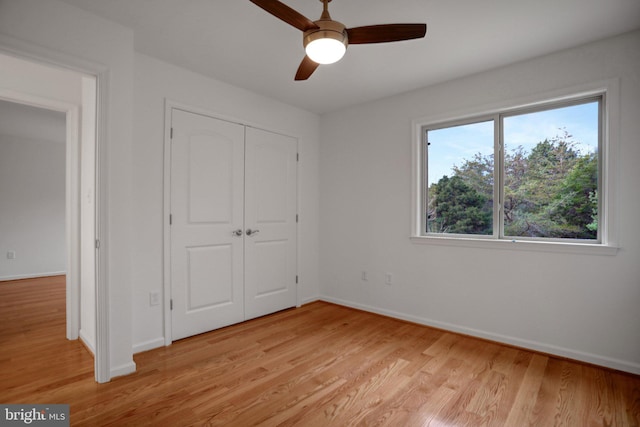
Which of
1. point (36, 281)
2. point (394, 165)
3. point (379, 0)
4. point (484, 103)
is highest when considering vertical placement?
point (379, 0)

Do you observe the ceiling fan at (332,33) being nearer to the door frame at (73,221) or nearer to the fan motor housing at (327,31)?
the fan motor housing at (327,31)

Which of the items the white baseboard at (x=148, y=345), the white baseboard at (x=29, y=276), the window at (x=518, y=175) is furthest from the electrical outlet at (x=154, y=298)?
the white baseboard at (x=29, y=276)

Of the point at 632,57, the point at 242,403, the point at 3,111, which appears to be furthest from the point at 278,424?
the point at 3,111

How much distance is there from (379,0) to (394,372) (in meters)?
2.49

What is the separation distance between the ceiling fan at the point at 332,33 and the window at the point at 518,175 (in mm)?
1756

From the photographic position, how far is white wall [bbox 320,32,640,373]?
91.1 inches

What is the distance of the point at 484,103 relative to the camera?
9.64ft

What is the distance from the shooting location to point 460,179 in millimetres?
3229

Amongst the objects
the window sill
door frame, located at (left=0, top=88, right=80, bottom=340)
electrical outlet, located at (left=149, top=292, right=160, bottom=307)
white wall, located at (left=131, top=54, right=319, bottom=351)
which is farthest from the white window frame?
door frame, located at (left=0, top=88, right=80, bottom=340)

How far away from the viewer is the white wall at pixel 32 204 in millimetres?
5539

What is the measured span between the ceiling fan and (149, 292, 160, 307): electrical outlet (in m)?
2.27

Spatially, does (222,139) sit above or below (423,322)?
above

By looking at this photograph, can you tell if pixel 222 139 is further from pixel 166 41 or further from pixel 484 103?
pixel 484 103

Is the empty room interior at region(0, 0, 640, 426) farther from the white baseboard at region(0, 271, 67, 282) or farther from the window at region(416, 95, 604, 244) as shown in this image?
the white baseboard at region(0, 271, 67, 282)
